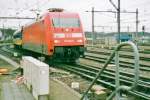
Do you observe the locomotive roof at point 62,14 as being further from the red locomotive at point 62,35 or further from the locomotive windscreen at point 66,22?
the locomotive windscreen at point 66,22

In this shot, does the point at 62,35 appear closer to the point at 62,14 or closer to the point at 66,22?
the point at 66,22

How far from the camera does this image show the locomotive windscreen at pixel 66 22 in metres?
23.5

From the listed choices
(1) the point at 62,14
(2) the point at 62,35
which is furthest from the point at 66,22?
(2) the point at 62,35

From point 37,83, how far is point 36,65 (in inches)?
21.4

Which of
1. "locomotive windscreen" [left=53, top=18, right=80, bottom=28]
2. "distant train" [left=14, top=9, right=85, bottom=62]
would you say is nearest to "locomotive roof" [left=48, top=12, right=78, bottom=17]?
"distant train" [left=14, top=9, right=85, bottom=62]

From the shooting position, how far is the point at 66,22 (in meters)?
23.8

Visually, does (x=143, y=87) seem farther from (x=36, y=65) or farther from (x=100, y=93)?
(x=36, y=65)

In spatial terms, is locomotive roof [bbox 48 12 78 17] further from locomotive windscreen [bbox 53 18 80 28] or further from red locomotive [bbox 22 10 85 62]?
locomotive windscreen [bbox 53 18 80 28]

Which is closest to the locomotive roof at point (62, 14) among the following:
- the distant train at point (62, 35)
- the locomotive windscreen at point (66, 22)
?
the distant train at point (62, 35)

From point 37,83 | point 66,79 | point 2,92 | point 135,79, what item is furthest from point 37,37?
point 135,79

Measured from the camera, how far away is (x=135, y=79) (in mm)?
4422

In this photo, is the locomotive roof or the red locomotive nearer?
the red locomotive

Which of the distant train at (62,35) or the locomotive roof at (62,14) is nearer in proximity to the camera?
the distant train at (62,35)

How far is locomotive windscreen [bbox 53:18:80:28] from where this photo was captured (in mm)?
23516
